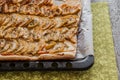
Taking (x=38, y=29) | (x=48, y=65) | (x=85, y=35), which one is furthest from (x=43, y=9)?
(x=48, y=65)

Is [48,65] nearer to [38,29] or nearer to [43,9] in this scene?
[38,29]

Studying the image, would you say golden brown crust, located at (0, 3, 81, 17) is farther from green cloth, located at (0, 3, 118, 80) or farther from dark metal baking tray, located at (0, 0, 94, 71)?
dark metal baking tray, located at (0, 0, 94, 71)

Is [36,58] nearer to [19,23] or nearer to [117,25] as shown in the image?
[19,23]

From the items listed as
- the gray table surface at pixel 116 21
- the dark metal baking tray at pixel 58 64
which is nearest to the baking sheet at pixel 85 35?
the dark metal baking tray at pixel 58 64

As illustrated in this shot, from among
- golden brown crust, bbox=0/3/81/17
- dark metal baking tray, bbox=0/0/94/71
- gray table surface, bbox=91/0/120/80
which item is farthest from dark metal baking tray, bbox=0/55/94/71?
golden brown crust, bbox=0/3/81/17

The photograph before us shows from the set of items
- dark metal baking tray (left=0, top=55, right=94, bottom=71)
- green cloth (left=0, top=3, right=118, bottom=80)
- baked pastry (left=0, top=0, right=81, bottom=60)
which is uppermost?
baked pastry (left=0, top=0, right=81, bottom=60)

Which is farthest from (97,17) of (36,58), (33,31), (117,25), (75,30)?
(36,58)

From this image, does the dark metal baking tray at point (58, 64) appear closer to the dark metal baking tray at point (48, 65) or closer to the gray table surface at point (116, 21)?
the dark metal baking tray at point (48, 65)
